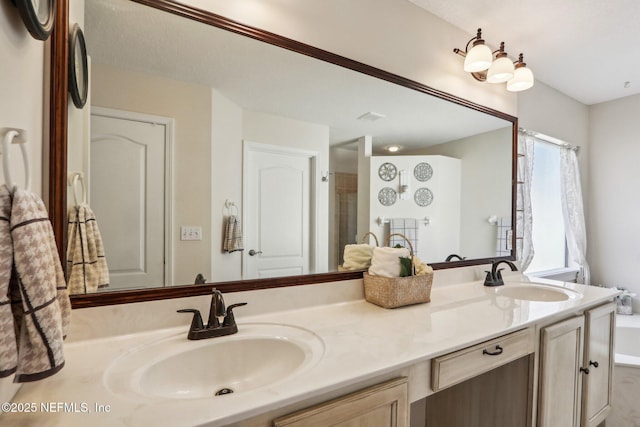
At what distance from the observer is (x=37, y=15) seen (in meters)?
0.69

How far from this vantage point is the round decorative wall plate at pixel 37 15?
25.1 inches

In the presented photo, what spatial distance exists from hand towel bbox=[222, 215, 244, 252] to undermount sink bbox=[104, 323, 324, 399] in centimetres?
30

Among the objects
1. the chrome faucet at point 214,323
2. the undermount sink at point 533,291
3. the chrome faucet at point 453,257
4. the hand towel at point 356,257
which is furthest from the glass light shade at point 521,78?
the chrome faucet at point 214,323

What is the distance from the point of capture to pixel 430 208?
5.96ft

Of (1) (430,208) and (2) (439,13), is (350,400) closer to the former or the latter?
(1) (430,208)

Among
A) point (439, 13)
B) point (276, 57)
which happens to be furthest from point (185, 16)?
point (439, 13)

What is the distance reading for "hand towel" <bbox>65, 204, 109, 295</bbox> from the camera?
0.93m

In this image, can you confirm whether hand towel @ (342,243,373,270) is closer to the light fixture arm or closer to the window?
the light fixture arm

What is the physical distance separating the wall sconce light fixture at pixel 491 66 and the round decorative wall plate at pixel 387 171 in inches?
30.8

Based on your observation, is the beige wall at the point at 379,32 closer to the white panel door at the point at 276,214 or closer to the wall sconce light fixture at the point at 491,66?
the wall sconce light fixture at the point at 491,66

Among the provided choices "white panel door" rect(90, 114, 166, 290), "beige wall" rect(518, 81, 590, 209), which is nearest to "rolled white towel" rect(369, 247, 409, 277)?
"white panel door" rect(90, 114, 166, 290)

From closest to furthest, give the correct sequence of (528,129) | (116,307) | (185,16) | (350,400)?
1. (350,400)
2. (116,307)
3. (185,16)
4. (528,129)

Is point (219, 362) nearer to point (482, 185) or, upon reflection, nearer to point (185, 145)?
point (185, 145)

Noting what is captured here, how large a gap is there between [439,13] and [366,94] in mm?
756
